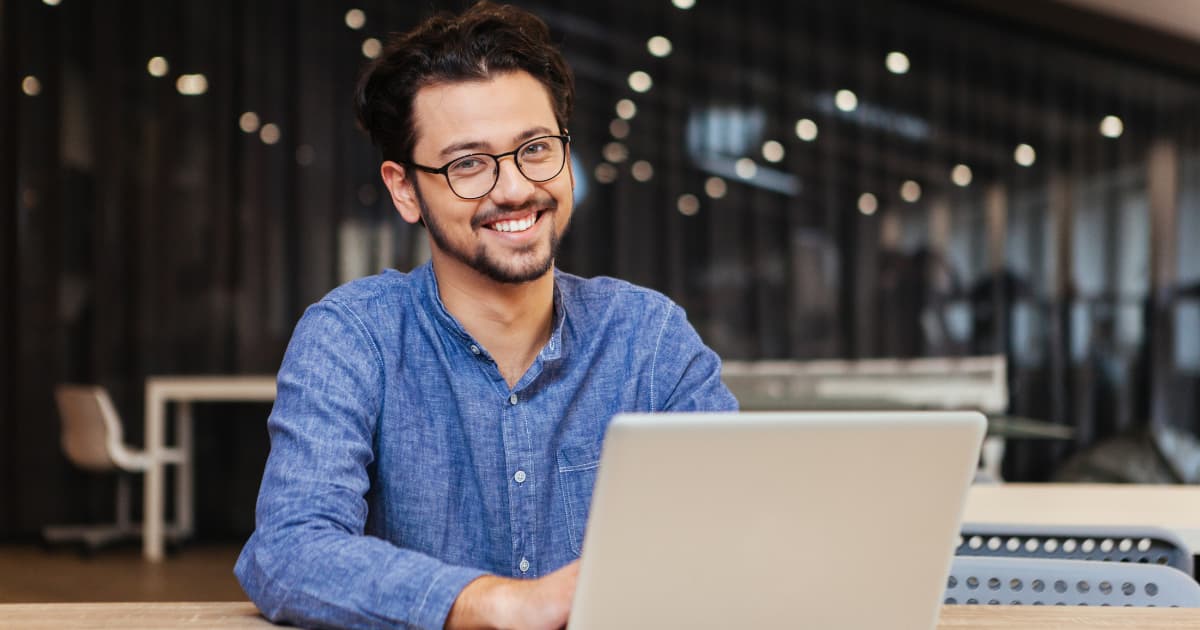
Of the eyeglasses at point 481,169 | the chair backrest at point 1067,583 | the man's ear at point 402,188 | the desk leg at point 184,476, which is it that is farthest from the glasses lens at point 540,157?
the desk leg at point 184,476

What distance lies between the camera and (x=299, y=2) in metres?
5.67

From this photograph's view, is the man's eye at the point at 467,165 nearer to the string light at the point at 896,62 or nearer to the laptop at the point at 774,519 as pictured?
the laptop at the point at 774,519

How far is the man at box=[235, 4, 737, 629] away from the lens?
1.25 metres

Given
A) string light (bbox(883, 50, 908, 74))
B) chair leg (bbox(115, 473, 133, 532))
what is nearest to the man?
chair leg (bbox(115, 473, 133, 532))

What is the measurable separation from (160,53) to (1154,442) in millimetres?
5212

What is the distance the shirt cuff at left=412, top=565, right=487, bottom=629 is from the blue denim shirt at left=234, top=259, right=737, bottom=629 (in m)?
0.18

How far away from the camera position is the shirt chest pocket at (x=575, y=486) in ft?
4.23

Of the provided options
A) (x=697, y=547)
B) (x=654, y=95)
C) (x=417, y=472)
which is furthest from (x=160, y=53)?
(x=697, y=547)

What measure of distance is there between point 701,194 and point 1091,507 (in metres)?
4.31

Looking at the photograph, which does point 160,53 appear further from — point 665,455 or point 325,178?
point 665,455

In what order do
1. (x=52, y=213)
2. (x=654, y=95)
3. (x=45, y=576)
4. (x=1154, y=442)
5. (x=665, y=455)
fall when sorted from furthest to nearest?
1. (x=654, y=95)
2. (x=52, y=213)
3. (x=1154, y=442)
4. (x=45, y=576)
5. (x=665, y=455)

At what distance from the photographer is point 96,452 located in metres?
4.96

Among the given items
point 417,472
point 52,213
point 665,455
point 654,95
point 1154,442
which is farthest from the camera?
point 654,95

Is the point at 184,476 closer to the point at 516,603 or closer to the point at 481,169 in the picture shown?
the point at 481,169
